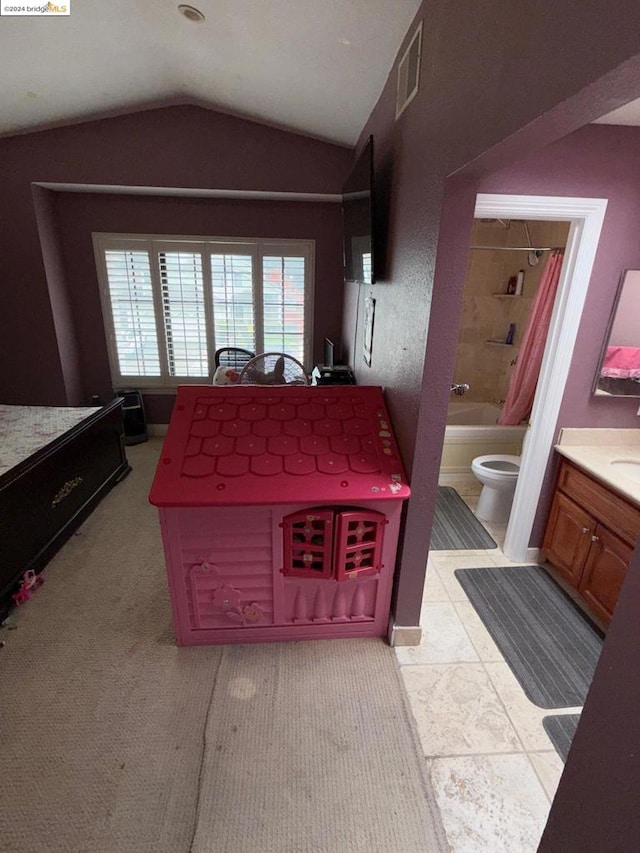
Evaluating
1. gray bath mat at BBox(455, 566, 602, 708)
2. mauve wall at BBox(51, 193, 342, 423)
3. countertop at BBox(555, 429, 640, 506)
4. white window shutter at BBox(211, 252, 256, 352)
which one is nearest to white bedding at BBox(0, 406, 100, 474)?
mauve wall at BBox(51, 193, 342, 423)

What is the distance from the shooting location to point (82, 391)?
4129 millimetres

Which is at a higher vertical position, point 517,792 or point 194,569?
point 194,569

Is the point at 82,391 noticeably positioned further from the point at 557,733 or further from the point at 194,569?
the point at 557,733

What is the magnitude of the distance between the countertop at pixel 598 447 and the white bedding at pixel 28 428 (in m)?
3.07

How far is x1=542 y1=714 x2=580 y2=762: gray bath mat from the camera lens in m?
1.55

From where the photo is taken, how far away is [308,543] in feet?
5.84

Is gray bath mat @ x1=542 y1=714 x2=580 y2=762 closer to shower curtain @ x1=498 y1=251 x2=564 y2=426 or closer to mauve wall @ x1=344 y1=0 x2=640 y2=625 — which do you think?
mauve wall @ x1=344 y1=0 x2=640 y2=625

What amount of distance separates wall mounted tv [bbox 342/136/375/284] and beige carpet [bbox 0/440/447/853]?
6.49 feet

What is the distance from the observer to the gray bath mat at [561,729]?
A: 1552mm

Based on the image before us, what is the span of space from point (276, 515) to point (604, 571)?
1664 millimetres

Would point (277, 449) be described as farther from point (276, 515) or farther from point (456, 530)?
point (456, 530)

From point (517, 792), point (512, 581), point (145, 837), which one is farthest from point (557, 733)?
point (145, 837)

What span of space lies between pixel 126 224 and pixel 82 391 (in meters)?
1.69

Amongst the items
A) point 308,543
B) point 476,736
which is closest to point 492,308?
point 308,543
